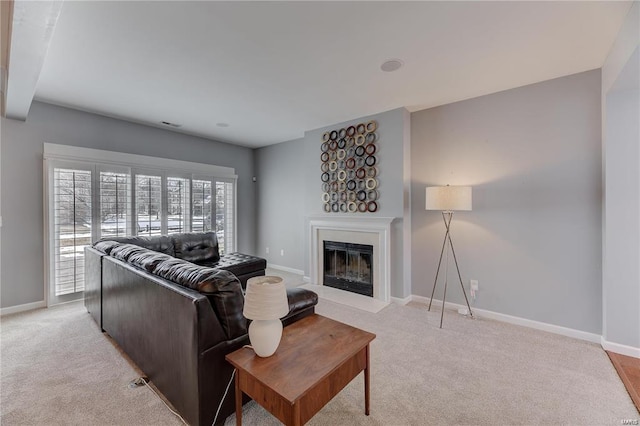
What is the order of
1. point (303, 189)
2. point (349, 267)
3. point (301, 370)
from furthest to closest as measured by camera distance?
point (303, 189) < point (349, 267) < point (301, 370)

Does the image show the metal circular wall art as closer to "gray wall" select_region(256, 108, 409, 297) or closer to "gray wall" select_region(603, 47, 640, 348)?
"gray wall" select_region(256, 108, 409, 297)

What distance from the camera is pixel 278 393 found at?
3.63 feet

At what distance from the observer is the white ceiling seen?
1838mm

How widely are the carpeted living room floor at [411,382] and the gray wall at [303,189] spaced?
52.1 inches

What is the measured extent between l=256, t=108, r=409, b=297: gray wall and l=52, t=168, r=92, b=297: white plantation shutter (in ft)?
9.81

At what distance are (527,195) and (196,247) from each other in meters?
4.41

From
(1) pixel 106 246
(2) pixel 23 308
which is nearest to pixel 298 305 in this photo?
(1) pixel 106 246

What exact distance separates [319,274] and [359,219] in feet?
4.05

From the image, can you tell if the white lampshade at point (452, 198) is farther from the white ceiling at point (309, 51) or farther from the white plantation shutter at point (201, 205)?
the white plantation shutter at point (201, 205)

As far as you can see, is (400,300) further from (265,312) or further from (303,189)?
(265,312)

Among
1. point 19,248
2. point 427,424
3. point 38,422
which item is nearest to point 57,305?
point 19,248

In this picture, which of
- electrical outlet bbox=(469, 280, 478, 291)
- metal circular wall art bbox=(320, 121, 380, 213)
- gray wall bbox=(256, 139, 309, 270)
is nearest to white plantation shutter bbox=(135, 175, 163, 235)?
gray wall bbox=(256, 139, 309, 270)

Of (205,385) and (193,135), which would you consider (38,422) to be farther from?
(193,135)

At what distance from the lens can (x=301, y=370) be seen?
1261mm
